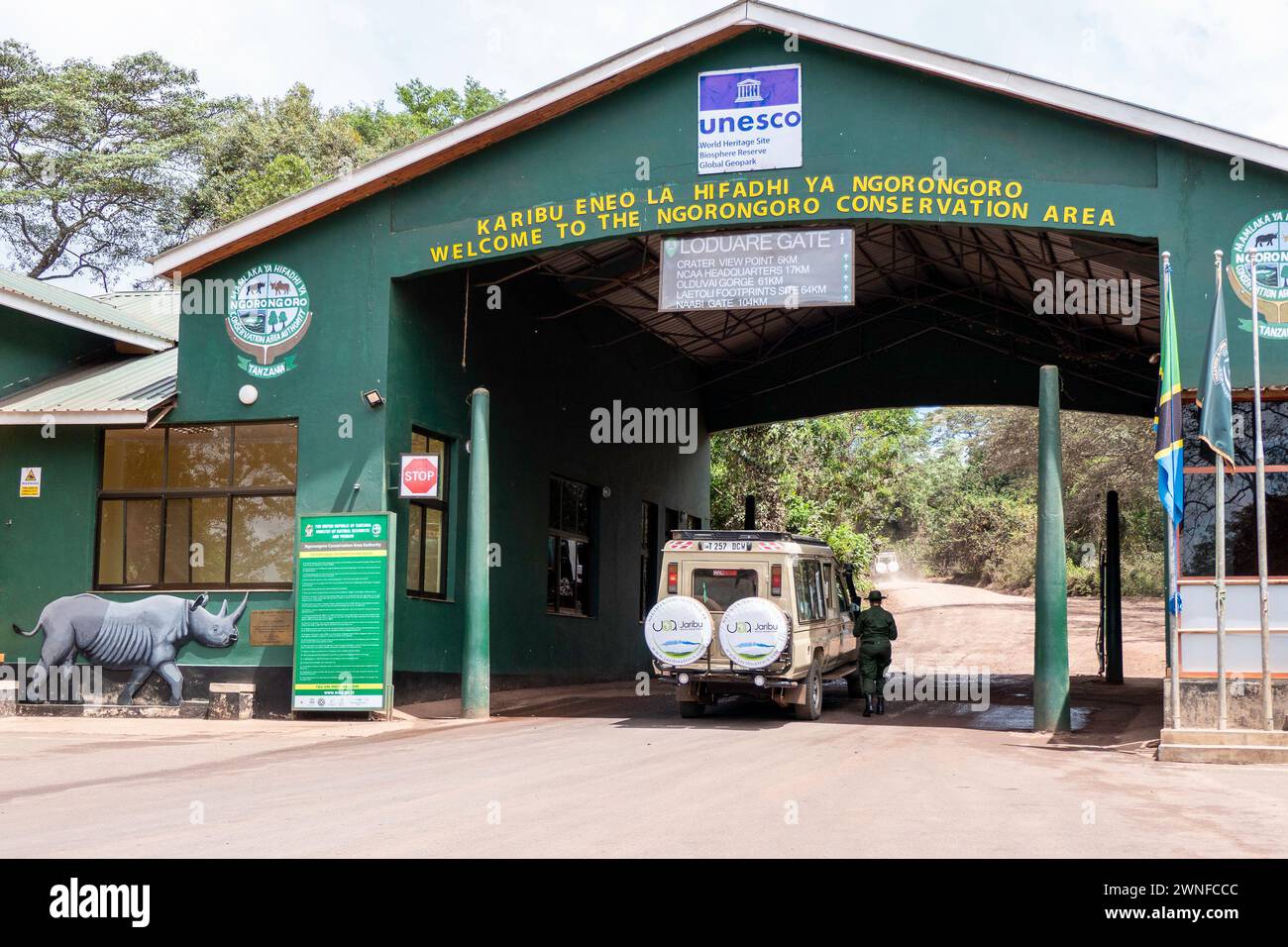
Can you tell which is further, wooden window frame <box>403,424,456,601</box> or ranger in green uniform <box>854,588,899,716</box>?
wooden window frame <box>403,424,456,601</box>

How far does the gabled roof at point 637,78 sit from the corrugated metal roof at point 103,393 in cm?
200

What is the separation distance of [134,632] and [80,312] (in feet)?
18.9

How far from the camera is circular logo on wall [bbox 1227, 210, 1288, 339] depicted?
52.1 ft

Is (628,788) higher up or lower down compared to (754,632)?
lower down

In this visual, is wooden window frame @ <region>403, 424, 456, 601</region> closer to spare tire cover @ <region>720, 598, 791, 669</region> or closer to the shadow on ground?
the shadow on ground

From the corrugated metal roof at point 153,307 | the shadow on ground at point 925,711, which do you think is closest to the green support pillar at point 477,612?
the shadow on ground at point 925,711

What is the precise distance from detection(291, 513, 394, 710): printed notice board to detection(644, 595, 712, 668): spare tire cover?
158 inches

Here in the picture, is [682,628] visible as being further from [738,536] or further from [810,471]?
[810,471]

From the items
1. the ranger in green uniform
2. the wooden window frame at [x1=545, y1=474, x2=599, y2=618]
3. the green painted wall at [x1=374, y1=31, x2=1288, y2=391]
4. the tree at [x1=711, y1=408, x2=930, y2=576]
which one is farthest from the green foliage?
the green painted wall at [x1=374, y1=31, x2=1288, y2=391]

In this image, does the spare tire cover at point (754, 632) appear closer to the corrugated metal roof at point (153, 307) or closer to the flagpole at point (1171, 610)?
the flagpole at point (1171, 610)

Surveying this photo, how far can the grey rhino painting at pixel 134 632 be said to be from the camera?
19188 millimetres

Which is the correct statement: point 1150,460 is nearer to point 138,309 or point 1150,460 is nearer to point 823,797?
point 138,309

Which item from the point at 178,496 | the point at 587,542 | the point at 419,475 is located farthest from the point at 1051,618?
the point at 587,542

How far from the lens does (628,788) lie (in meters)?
11.0
